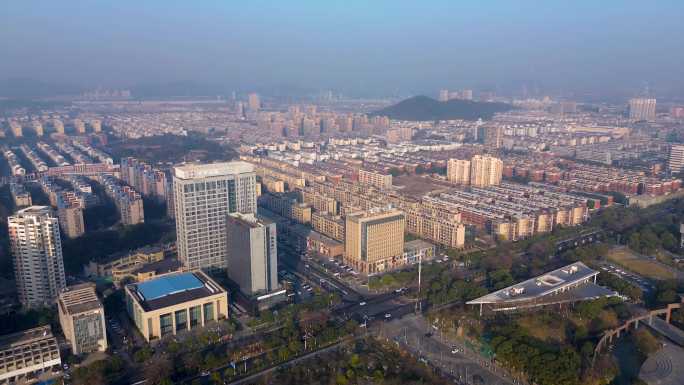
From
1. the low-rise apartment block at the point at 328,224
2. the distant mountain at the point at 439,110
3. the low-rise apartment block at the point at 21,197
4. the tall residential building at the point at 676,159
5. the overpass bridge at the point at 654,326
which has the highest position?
the distant mountain at the point at 439,110

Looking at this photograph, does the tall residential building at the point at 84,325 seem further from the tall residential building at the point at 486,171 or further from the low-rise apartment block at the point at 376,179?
the tall residential building at the point at 486,171

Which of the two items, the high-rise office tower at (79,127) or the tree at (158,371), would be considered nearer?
the tree at (158,371)

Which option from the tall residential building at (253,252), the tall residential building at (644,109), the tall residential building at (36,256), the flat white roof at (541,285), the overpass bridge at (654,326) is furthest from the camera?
the tall residential building at (644,109)

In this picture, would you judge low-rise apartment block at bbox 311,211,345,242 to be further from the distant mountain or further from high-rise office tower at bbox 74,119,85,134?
the distant mountain

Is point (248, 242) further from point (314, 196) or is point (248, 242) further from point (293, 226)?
point (314, 196)

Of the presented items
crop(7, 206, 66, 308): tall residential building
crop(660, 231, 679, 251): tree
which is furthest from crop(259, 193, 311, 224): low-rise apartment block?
crop(660, 231, 679, 251): tree

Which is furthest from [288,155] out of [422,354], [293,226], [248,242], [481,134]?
[422,354]

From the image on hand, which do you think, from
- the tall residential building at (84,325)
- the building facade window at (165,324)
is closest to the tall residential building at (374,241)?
the building facade window at (165,324)

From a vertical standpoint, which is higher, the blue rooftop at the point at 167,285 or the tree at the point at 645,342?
the blue rooftop at the point at 167,285
